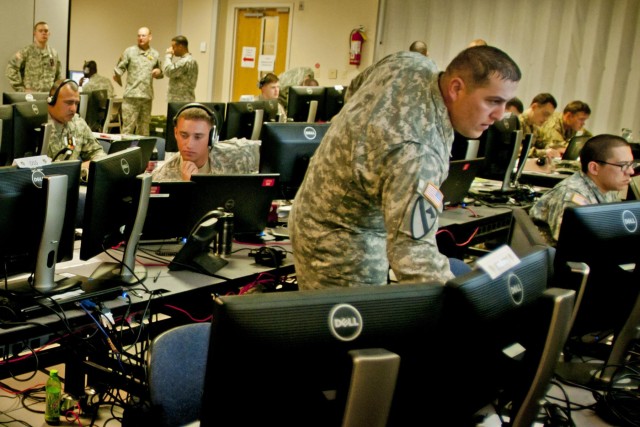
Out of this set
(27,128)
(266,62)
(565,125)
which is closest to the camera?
(27,128)

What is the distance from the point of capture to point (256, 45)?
1114 cm

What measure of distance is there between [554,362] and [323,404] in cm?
48

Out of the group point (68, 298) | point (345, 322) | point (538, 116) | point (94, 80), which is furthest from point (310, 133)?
point (94, 80)

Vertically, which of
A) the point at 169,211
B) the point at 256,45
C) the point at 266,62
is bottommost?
the point at 169,211

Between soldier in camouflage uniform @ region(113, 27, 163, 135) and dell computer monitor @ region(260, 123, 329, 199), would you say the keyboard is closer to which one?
dell computer monitor @ region(260, 123, 329, 199)

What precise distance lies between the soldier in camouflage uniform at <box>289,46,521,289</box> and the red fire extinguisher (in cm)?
790

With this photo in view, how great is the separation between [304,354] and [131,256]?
5.53 feet

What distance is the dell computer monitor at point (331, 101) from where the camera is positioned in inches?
247

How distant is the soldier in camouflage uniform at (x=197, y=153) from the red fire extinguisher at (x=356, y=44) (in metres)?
6.31

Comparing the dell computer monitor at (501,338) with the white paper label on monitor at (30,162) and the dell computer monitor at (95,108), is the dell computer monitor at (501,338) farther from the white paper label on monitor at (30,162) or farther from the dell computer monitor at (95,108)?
the dell computer monitor at (95,108)

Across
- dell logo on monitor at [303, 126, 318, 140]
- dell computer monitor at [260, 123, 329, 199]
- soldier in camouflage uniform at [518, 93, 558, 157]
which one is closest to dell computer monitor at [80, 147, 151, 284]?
dell computer monitor at [260, 123, 329, 199]

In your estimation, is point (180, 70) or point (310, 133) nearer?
point (310, 133)

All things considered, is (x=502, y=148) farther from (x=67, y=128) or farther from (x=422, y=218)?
(x=422, y=218)

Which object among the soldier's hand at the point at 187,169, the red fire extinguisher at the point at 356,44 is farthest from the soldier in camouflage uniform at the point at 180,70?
the soldier's hand at the point at 187,169
